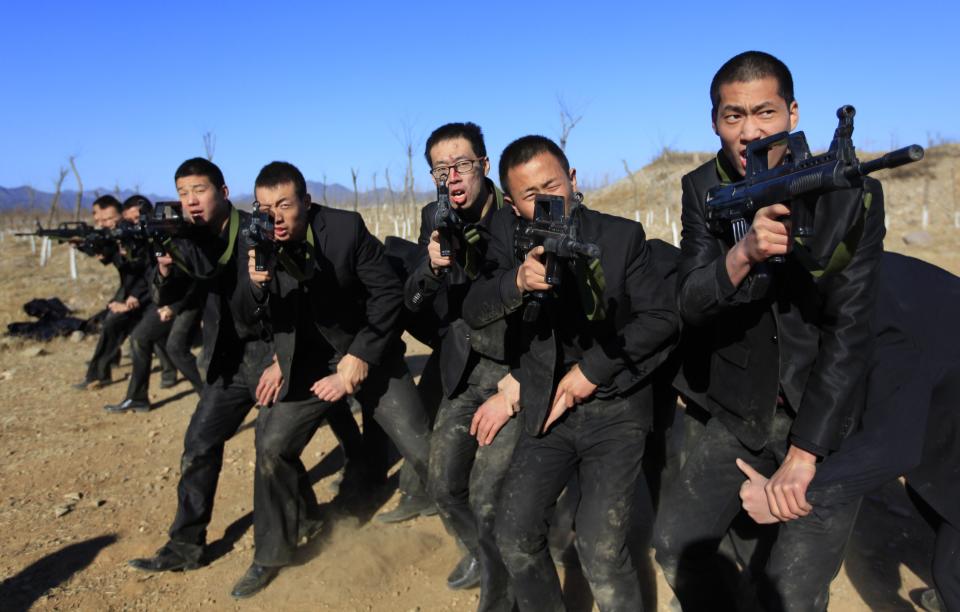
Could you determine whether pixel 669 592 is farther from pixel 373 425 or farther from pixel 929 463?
pixel 373 425

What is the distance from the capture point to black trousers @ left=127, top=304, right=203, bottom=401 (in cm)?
747

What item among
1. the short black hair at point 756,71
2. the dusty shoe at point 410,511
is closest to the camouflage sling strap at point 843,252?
the short black hair at point 756,71

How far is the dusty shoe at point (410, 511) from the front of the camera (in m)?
5.00

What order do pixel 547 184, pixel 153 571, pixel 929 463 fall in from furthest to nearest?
pixel 153 571 → pixel 547 184 → pixel 929 463

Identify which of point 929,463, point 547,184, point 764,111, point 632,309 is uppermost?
point 764,111

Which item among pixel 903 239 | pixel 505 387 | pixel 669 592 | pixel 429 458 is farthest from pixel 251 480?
pixel 903 239

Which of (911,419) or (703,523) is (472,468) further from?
(911,419)

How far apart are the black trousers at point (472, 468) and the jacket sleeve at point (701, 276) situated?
1.21m

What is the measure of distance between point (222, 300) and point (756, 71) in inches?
135

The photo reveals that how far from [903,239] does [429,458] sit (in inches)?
918

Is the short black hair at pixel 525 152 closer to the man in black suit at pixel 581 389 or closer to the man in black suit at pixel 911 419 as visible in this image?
the man in black suit at pixel 581 389

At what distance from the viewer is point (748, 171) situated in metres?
2.53

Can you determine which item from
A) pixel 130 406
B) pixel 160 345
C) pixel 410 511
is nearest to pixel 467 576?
pixel 410 511

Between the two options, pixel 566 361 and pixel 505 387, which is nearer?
pixel 566 361
